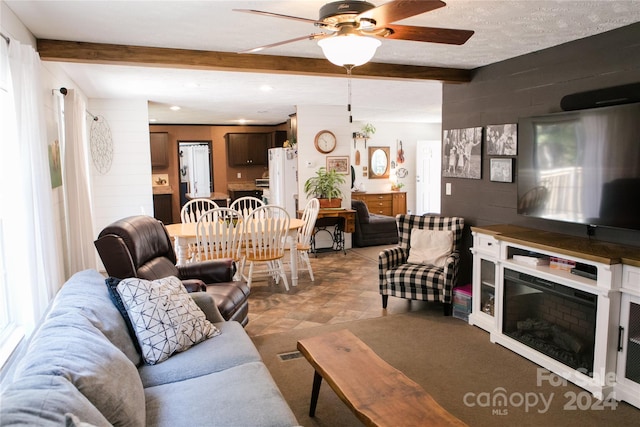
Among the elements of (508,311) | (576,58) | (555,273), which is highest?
(576,58)

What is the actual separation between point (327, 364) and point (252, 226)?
282cm

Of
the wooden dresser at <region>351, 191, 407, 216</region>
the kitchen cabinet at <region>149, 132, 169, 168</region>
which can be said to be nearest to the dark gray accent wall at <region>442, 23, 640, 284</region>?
the wooden dresser at <region>351, 191, 407, 216</region>

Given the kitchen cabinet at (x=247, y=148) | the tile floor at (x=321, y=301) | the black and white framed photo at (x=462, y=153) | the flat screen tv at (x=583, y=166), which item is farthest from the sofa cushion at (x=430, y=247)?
the kitchen cabinet at (x=247, y=148)

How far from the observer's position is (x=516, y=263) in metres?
3.47

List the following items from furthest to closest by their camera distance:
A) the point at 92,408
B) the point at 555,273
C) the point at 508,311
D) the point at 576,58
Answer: the point at 508,311, the point at 576,58, the point at 555,273, the point at 92,408

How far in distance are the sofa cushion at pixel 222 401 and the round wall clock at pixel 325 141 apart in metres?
5.42

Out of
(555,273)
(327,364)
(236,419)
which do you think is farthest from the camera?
(555,273)

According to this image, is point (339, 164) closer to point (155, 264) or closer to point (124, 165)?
point (124, 165)

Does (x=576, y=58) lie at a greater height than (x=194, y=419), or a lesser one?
greater

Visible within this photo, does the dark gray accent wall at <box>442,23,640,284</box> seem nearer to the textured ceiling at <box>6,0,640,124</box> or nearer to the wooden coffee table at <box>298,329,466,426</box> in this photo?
the textured ceiling at <box>6,0,640,124</box>

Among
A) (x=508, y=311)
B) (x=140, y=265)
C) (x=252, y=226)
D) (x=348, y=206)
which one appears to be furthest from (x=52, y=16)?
(x=348, y=206)

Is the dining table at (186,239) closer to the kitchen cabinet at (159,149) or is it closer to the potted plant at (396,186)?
the kitchen cabinet at (159,149)

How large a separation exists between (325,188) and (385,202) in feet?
9.73

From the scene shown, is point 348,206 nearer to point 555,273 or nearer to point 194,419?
point 555,273
